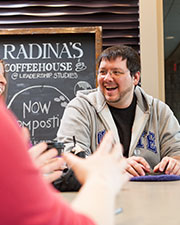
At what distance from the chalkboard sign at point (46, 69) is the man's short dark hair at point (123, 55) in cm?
52

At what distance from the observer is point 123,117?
2820 millimetres

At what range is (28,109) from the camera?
3375mm

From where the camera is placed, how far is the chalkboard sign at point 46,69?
337cm

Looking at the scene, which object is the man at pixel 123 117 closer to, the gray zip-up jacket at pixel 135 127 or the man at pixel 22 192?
the gray zip-up jacket at pixel 135 127

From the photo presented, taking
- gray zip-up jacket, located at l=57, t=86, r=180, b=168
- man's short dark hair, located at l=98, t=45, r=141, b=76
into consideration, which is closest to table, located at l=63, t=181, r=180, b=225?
gray zip-up jacket, located at l=57, t=86, r=180, b=168

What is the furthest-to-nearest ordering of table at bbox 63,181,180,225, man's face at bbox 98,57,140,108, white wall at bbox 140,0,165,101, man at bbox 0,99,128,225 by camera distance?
white wall at bbox 140,0,165,101 → man's face at bbox 98,57,140,108 → table at bbox 63,181,180,225 → man at bbox 0,99,128,225

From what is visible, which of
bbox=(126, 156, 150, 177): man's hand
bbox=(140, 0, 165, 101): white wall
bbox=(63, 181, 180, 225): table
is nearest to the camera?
bbox=(63, 181, 180, 225): table

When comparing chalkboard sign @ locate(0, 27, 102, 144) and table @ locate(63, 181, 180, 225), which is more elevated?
chalkboard sign @ locate(0, 27, 102, 144)

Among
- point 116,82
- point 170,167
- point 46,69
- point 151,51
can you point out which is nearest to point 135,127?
point 116,82

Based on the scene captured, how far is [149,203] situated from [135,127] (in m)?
1.52

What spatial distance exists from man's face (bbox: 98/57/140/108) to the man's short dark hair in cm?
3

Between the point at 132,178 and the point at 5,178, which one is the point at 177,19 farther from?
the point at 5,178

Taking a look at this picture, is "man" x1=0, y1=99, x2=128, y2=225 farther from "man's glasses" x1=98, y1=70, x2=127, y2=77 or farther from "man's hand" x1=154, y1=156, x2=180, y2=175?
"man's glasses" x1=98, y1=70, x2=127, y2=77

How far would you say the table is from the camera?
3.15 ft
